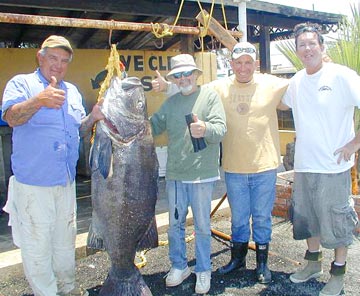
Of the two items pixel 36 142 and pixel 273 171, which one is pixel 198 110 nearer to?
pixel 273 171

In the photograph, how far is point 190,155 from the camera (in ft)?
12.1

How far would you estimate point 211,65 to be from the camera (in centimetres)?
759

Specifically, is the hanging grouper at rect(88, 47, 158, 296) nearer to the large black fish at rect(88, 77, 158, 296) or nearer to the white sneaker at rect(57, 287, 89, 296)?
the large black fish at rect(88, 77, 158, 296)

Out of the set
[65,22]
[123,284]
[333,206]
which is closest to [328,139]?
[333,206]

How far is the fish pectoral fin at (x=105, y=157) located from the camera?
3229 millimetres

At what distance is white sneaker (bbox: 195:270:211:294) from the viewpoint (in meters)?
3.82

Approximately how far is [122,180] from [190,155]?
0.68 meters

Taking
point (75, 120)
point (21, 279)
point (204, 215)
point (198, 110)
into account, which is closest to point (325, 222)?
point (204, 215)

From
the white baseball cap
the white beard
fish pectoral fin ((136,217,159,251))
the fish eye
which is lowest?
fish pectoral fin ((136,217,159,251))

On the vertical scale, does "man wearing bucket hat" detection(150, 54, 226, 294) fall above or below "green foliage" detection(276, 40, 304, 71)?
below

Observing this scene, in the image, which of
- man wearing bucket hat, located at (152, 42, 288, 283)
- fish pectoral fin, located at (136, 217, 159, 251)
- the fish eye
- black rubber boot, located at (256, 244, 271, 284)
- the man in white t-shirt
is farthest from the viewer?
black rubber boot, located at (256, 244, 271, 284)

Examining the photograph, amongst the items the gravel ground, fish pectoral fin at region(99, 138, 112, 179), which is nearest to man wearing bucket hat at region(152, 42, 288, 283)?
the gravel ground

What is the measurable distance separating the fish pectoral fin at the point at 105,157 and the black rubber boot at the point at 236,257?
1.69 metres

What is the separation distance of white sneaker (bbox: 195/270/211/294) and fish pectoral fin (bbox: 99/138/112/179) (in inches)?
54.3
